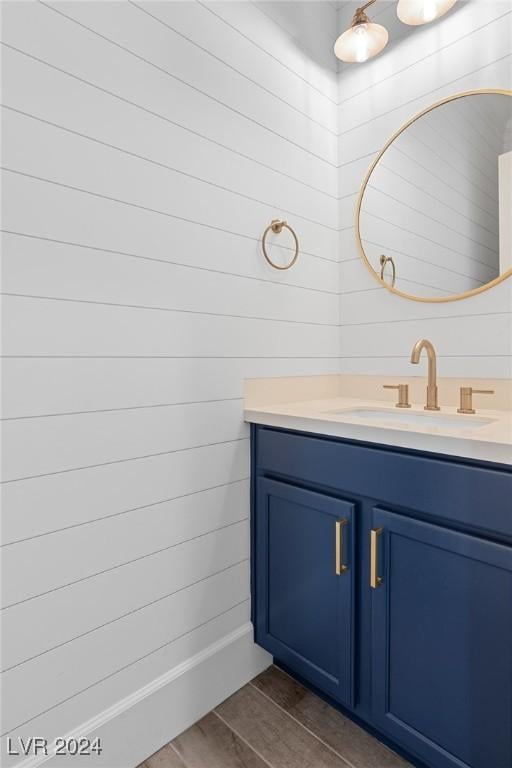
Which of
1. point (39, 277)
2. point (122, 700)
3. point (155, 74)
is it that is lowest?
point (122, 700)

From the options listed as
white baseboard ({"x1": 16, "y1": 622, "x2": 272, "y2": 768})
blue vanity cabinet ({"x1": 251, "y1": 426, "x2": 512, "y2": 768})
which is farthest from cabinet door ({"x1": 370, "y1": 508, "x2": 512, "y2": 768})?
white baseboard ({"x1": 16, "y1": 622, "x2": 272, "y2": 768})

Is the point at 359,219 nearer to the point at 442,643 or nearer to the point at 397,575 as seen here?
the point at 397,575

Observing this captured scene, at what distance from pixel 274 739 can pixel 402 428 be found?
1011 mm

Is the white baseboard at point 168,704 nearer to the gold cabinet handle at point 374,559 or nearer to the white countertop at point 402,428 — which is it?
the gold cabinet handle at point 374,559

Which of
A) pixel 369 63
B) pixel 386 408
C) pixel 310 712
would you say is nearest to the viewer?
pixel 310 712

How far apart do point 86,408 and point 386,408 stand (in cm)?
102

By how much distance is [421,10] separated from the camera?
145 cm

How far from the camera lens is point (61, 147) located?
1031 mm

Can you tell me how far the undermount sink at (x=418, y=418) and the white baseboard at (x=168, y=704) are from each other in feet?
2.85

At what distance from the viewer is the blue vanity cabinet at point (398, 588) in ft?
3.02

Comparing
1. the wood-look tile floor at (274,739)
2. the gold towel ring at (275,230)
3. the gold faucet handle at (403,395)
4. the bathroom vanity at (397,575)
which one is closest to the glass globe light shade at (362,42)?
the gold towel ring at (275,230)

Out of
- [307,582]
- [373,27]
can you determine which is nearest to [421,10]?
[373,27]

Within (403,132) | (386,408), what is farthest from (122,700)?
(403,132)

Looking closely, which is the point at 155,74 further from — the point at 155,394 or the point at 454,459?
the point at 454,459
